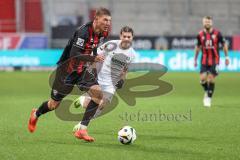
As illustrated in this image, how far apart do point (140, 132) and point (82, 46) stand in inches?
88.2

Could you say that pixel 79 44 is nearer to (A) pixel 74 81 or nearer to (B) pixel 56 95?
(A) pixel 74 81

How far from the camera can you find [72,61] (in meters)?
9.48

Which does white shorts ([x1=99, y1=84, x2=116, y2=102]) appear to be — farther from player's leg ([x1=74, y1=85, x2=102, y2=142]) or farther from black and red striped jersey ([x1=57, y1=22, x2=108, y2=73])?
black and red striped jersey ([x1=57, y1=22, x2=108, y2=73])

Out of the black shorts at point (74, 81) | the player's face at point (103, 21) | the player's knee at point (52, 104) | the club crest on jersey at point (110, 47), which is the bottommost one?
the player's knee at point (52, 104)

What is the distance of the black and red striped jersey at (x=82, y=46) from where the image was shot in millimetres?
9273

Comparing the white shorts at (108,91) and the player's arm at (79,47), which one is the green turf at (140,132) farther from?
the player's arm at (79,47)

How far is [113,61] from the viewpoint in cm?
1230

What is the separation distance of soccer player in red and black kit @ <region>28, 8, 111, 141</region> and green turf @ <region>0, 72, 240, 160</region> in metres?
0.64

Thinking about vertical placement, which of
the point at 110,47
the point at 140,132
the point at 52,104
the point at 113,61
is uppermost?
the point at 110,47

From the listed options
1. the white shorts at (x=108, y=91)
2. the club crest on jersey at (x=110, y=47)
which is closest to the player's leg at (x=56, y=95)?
the white shorts at (x=108, y=91)

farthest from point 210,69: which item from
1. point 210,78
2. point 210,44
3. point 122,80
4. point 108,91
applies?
point 122,80

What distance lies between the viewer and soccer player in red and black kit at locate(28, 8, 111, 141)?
9.29 metres

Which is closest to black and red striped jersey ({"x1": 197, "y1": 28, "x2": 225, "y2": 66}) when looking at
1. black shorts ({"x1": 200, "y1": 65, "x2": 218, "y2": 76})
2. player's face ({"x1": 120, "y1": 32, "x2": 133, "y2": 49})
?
black shorts ({"x1": 200, "y1": 65, "x2": 218, "y2": 76})

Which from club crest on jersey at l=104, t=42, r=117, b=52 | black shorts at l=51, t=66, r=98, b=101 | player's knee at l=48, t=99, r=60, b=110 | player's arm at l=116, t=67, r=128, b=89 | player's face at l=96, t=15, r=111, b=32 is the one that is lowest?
player's knee at l=48, t=99, r=60, b=110
